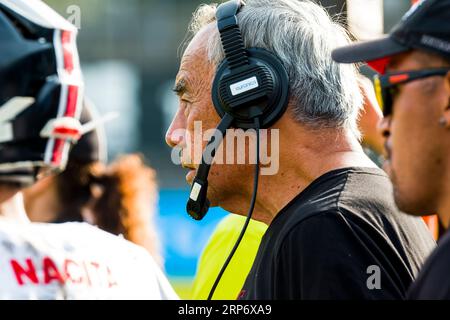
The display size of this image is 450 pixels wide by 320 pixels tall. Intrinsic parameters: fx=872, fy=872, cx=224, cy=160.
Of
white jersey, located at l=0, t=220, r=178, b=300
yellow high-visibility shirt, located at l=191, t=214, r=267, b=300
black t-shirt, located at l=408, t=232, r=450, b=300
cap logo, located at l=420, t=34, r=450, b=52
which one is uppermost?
cap logo, located at l=420, t=34, r=450, b=52

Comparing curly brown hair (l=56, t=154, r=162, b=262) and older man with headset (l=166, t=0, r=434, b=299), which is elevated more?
older man with headset (l=166, t=0, r=434, b=299)

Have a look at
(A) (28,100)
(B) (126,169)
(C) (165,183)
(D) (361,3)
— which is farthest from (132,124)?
(A) (28,100)

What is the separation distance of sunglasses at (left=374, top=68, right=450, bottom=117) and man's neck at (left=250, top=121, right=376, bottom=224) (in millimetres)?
441

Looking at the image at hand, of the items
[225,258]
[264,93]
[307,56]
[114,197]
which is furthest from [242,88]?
[114,197]

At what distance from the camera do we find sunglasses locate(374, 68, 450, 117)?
1594mm

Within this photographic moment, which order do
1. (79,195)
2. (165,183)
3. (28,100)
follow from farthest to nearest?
1. (165,183)
2. (79,195)
3. (28,100)

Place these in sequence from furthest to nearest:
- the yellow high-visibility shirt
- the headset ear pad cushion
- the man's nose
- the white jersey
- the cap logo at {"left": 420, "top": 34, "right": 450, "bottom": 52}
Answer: the yellow high-visibility shirt
the man's nose
the headset ear pad cushion
the white jersey
the cap logo at {"left": 420, "top": 34, "right": 450, "bottom": 52}

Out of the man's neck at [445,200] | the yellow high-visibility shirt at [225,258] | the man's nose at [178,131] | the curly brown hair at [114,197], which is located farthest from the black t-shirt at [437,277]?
the curly brown hair at [114,197]

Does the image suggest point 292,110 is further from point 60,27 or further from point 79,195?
point 79,195

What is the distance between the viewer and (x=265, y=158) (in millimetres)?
2223

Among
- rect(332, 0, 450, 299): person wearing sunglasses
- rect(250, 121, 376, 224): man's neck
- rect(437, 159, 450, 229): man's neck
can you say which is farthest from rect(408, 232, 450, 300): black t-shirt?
rect(250, 121, 376, 224): man's neck

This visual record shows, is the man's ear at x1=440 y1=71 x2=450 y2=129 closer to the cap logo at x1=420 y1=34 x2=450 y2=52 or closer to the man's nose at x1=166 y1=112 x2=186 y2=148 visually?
the cap logo at x1=420 y1=34 x2=450 y2=52

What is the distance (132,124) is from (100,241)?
1030cm

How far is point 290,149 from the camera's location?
7.22 feet
